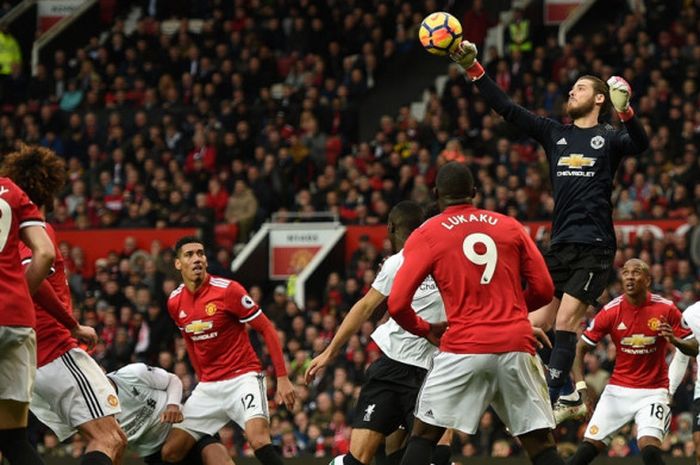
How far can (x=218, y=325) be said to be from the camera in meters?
11.1

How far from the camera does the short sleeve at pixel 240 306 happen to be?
11016 mm

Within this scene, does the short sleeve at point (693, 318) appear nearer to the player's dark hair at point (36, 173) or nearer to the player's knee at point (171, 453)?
the player's knee at point (171, 453)

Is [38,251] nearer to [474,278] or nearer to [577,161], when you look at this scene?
[474,278]

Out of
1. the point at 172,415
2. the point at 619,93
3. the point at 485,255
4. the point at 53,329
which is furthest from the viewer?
the point at 172,415

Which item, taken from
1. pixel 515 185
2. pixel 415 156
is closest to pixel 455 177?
pixel 515 185

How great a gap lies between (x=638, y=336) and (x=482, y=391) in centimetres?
413


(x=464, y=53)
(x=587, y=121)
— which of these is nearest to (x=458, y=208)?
(x=464, y=53)

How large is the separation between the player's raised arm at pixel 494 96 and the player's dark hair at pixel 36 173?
2865 mm

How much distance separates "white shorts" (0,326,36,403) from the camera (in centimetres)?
787

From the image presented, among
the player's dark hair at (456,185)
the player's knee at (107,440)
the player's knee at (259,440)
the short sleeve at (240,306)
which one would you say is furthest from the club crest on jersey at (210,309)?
the player's dark hair at (456,185)

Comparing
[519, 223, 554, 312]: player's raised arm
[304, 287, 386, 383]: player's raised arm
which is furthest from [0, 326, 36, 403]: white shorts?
[519, 223, 554, 312]: player's raised arm

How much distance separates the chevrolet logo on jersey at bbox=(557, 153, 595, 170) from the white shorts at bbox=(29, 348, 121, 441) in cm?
344

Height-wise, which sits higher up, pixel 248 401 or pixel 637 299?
pixel 637 299

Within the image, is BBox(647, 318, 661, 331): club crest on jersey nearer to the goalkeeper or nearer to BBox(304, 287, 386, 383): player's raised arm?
the goalkeeper
